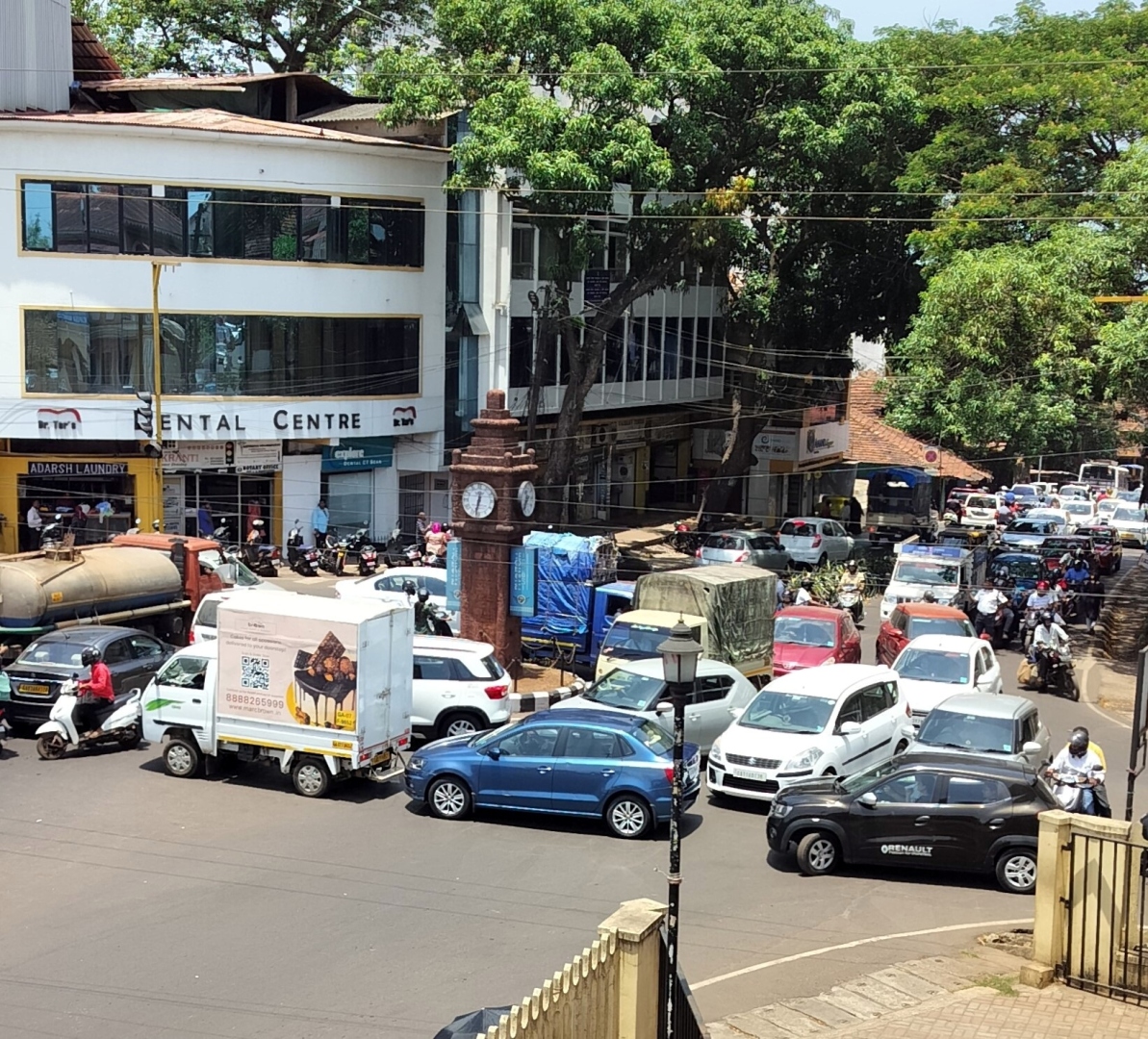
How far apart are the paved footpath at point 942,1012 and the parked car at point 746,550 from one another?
2502 centimetres

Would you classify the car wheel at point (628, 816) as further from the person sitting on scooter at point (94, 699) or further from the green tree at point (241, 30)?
the green tree at point (241, 30)

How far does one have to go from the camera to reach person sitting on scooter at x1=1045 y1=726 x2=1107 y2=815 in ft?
51.1

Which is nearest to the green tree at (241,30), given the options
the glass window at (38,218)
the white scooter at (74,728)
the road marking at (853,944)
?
the glass window at (38,218)

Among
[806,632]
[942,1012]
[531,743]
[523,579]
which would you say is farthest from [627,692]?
[942,1012]

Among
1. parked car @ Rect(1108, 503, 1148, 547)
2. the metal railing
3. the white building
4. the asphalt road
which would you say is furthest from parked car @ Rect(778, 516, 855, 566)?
the metal railing

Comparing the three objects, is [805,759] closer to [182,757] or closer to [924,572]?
[182,757]

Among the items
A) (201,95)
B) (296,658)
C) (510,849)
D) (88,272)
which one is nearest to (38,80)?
(201,95)

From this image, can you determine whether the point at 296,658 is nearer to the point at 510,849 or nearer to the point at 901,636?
the point at 510,849

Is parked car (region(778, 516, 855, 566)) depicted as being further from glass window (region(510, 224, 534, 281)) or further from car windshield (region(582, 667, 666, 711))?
car windshield (region(582, 667, 666, 711))

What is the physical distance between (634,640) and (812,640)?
4.25 metres

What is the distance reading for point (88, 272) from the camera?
115ft

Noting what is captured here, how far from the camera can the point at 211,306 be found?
3609 cm

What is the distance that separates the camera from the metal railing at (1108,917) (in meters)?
11.5

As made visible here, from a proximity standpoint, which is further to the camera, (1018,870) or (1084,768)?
(1084,768)
